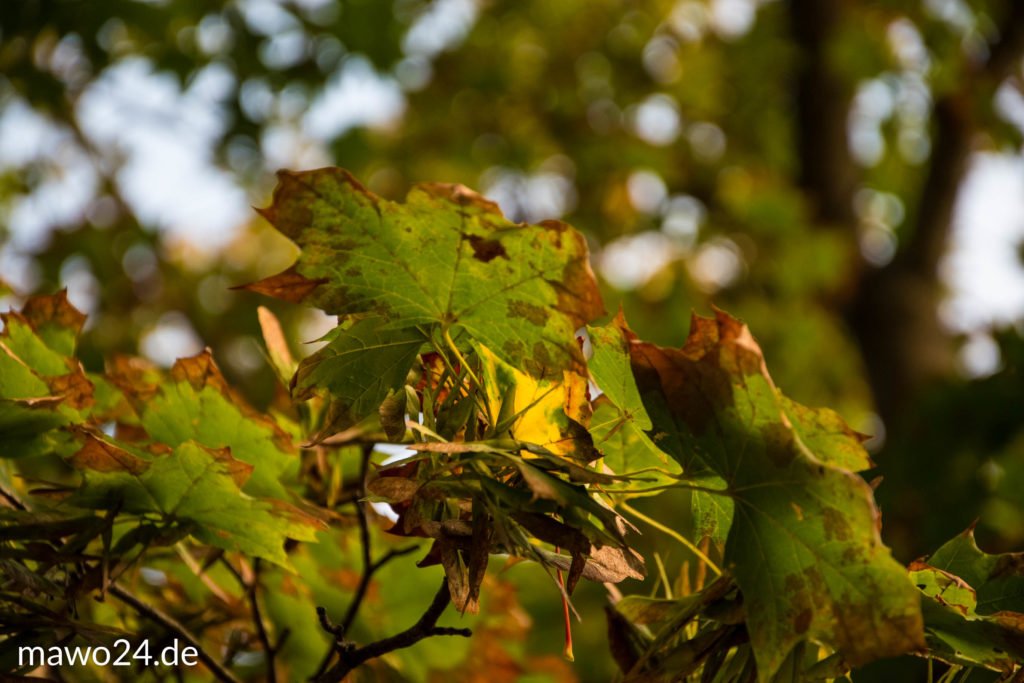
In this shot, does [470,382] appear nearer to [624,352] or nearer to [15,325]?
[624,352]

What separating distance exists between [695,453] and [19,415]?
298 millimetres

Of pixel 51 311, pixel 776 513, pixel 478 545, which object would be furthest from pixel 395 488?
pixel 51 311

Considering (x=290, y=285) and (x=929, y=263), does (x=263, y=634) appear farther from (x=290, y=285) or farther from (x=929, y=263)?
(x=929, y=263)

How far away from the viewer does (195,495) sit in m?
0.40

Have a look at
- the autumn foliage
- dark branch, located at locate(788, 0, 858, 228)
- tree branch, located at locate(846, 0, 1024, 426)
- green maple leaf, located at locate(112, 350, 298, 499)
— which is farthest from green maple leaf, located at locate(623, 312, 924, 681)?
dark branch, located at locate(788, 0, 858, 228)

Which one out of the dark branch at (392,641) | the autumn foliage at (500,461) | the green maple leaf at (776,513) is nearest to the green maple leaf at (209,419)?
the autumn foliage at (500,461)

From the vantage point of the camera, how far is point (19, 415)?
0.39 metres

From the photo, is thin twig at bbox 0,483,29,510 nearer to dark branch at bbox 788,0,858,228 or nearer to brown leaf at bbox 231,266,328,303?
brown leaf at bbox 231,266,328,303

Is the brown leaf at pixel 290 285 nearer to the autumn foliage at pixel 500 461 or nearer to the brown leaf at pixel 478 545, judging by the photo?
the autumn foliage at pixel 500 461

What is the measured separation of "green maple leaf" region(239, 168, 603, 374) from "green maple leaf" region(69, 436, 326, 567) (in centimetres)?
9

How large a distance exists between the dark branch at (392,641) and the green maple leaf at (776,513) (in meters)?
0.12

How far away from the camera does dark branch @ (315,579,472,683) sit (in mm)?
350

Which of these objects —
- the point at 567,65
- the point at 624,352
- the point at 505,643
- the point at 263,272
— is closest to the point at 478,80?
the point at 567,65

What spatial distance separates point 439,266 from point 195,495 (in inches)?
6.2
